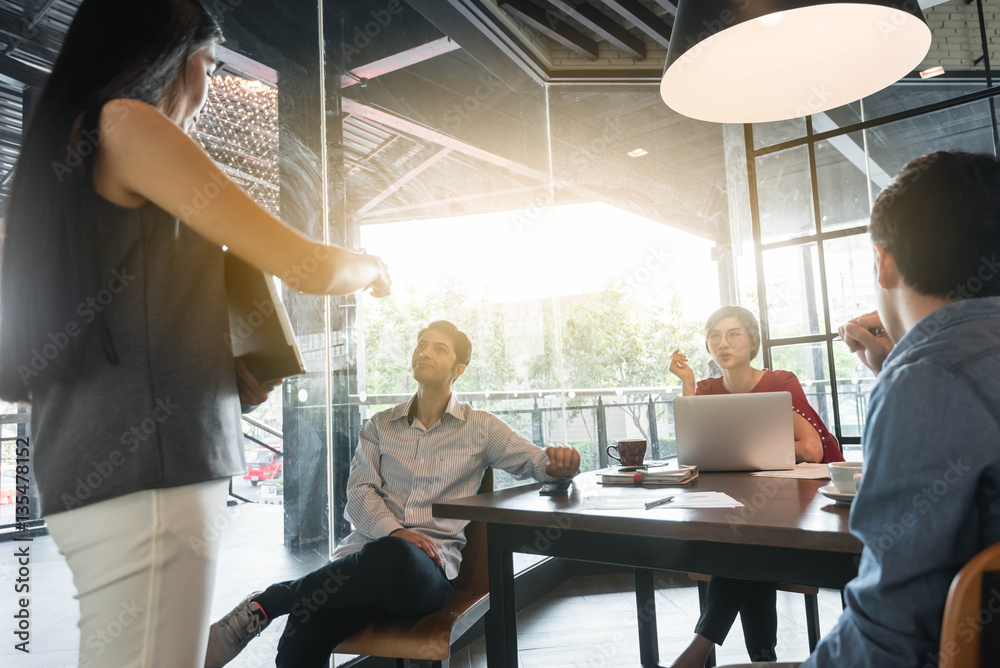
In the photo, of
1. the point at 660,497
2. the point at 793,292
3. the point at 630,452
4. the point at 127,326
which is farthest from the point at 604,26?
the point at 127,326

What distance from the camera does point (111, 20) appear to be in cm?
82

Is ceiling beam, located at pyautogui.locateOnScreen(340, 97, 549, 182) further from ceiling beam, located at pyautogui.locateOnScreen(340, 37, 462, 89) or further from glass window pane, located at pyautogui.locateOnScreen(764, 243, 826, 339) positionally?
glass window pane, located at pyautogui.locateOnScreen(764, 243, 826, 339)

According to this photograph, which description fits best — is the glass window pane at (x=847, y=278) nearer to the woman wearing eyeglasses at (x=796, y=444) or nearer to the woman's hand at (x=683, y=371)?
the woman wearing eyeglasses at (x=796, y=444)

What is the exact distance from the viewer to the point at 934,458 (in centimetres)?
67

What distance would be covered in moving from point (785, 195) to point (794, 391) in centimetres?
133

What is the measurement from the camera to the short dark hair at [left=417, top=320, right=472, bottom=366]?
2.43 metres

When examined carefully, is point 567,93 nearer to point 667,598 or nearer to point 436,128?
point 436,128

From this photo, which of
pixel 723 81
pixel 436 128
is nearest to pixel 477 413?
pixel 723 81

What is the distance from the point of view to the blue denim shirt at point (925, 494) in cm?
65

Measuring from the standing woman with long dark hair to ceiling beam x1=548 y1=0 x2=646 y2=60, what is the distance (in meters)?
3.13

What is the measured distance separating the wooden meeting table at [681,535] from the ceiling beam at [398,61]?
193 centimetres

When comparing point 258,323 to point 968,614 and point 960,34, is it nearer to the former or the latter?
point 968,614

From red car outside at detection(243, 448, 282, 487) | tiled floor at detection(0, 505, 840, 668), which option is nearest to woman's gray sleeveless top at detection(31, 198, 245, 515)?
tiled floor at detection(0, 505, 840, 668)

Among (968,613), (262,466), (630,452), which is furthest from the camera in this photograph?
(262,466)
